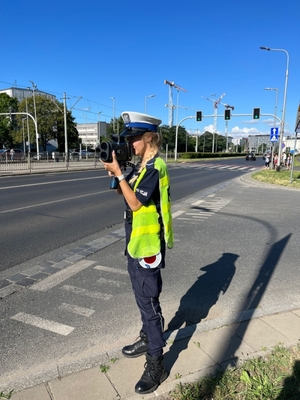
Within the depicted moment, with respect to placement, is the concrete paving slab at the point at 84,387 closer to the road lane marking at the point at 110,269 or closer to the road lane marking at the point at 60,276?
the road lane marking at the point at 60,276

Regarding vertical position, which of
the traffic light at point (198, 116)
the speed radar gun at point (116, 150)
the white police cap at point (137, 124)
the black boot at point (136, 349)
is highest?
the traffic light at point (198, 116)

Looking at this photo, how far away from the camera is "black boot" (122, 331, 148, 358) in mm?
2359

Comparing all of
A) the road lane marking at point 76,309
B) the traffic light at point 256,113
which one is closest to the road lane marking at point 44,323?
the road lane marking at point 76,309

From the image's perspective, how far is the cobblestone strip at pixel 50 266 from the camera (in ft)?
12.1

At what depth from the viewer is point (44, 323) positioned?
286 centimetres

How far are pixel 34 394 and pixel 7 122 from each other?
6925 cm

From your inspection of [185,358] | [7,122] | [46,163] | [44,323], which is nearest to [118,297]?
[44,323]

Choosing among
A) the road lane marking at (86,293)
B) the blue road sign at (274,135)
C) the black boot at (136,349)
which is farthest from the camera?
the blue road sign at (274,135)

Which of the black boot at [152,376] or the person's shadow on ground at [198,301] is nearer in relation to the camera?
the black boot at [152,376]

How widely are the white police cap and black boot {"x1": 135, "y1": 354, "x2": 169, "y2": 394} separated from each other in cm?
158

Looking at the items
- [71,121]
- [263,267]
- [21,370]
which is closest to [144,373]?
[21,370]

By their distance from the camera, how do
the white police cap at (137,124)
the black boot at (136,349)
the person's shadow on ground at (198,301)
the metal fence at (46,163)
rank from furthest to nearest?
1. the metal fence at (46,163)
2. the person's shadow on ground at (198,301)
3. the black boot at (136,349)
4. the white police cap at (137,124)

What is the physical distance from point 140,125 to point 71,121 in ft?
207

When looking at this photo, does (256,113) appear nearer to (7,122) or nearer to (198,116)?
(198,116)
